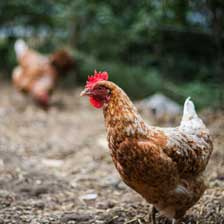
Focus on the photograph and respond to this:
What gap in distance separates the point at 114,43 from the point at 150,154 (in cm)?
775

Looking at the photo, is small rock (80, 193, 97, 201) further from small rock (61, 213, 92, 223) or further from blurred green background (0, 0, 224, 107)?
blurred green background (0, 0, 224, 107)

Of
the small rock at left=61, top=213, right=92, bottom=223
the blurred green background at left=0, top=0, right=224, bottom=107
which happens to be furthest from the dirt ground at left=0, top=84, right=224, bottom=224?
the blurred green background at left=0, top=0, right=224, bottom=107

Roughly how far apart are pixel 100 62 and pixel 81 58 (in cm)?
44

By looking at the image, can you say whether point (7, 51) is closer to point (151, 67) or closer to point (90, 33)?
point (90, 33)

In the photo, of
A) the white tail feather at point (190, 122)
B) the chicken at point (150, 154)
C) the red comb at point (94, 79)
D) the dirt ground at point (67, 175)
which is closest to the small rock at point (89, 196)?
the dirt ground at point (67, 175)

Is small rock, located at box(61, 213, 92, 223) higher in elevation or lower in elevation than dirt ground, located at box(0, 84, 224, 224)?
lower

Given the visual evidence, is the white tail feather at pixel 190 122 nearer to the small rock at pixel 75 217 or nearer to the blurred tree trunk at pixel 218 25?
the small rock at pixel 75 217

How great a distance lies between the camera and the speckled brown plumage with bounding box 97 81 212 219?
9.86 ft

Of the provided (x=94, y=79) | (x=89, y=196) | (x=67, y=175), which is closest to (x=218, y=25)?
(x=67, y=175)

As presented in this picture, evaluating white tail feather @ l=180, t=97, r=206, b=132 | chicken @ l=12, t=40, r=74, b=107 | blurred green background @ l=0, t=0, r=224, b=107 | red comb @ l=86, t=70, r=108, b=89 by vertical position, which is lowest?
white tail feather @ l=180, t=97, r=206, b=132

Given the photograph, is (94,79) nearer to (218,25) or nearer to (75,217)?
(75,217)

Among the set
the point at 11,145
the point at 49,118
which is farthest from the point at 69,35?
the point at 11,145

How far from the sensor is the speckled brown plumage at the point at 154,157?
3.01 metres

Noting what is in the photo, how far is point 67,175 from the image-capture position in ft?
16.5
